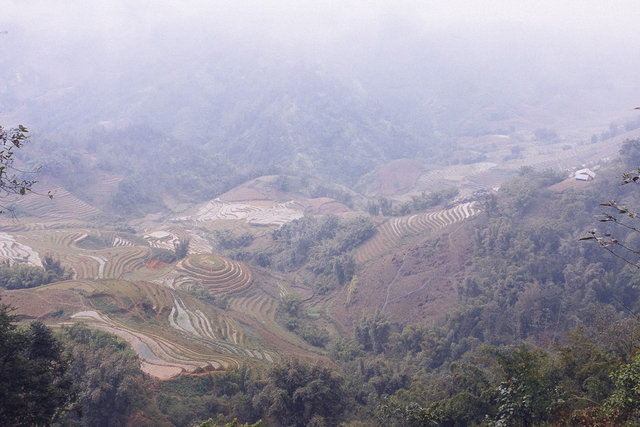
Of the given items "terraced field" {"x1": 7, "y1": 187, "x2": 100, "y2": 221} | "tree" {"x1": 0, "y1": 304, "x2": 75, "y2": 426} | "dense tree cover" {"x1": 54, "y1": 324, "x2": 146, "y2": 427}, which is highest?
"tree" {"x1": 0, "y1": 304, "x2": 75, "y2": 426}

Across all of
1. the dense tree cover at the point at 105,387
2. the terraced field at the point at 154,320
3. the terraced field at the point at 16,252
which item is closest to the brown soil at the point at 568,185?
the terraced field at the point at 154,320

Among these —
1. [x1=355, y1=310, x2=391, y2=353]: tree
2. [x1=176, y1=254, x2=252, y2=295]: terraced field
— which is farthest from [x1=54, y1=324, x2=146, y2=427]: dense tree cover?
[x1=176, y1=254, x2=252, y2=295]: terraced field

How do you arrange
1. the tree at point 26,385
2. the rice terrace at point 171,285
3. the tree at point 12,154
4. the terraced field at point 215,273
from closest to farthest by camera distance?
the tree at point 12,154 → the tree at point 26,385 → the rice terrace at point 171,285 → the terraced field at point 215,273

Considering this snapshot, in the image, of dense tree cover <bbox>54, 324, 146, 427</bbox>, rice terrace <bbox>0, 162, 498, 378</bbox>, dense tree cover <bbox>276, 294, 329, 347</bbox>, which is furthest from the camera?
dense tree cover <bbox>276, 294, 329, 347</bbox>

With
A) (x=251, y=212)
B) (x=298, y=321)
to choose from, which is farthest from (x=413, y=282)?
(x=251, y=212)

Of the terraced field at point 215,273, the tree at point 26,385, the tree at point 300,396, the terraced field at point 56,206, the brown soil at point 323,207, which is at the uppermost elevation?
the tree at point 26,385

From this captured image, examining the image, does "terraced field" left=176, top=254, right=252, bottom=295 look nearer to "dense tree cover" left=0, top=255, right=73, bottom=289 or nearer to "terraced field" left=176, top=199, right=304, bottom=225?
"dense tree cover" left=0, top=255, right=73, bottom=289

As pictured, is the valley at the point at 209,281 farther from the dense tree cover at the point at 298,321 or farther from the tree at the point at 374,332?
the tree at the point at 374,332
